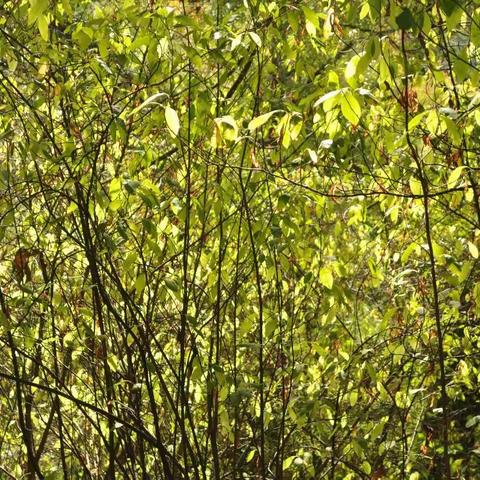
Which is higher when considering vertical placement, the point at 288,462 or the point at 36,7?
the point at 36,7

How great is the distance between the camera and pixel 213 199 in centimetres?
288

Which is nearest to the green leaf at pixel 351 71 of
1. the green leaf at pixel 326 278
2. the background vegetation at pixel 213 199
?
the background vegetation at pixel 213 199

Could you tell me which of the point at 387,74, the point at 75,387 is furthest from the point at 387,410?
the point at 387,74

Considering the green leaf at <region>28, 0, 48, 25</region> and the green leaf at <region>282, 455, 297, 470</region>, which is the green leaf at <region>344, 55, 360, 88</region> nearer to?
the green leaf at <region>28, 0, 48, 25</region>

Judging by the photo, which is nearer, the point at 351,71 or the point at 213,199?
the point at 351,71

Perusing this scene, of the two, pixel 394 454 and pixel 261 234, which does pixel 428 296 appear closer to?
pixel 394 454

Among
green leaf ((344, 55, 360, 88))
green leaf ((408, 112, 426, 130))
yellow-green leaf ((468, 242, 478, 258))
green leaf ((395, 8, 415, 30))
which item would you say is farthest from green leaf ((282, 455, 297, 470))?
green leaf ((395, 8, 415, 30))

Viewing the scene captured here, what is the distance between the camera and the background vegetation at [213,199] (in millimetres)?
2520

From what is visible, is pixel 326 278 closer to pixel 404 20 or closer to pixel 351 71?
pixel 351 71

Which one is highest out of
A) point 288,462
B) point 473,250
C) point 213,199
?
point 213,199

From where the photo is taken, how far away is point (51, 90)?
2.96m

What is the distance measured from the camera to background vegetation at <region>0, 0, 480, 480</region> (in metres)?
2.52

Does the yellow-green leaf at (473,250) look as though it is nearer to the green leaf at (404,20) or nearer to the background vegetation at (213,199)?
the background vegetation at (213,199)

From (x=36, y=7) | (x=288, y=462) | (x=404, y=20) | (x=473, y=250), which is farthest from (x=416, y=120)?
(x=288, y=462)
